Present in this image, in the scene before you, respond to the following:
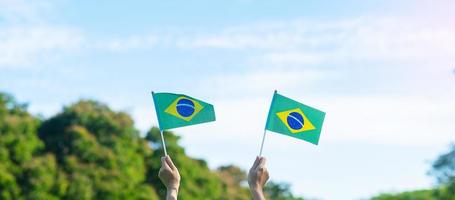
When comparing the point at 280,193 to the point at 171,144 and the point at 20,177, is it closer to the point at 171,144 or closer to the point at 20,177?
the point at 171,144

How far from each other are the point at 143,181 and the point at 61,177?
421 centimetres

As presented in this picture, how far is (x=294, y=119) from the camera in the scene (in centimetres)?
798

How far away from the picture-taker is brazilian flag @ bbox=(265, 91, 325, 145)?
7809mm

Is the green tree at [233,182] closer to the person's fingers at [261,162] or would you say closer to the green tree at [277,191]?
the green tree at [277,191]

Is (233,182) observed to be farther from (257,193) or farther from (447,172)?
(257,193)

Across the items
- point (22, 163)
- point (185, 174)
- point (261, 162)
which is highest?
point (185, 174)

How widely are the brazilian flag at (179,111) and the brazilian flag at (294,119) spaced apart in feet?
1.57

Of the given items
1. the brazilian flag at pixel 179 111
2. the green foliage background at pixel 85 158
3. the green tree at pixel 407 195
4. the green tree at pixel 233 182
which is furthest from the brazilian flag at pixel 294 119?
the green tree at pixel 407 195

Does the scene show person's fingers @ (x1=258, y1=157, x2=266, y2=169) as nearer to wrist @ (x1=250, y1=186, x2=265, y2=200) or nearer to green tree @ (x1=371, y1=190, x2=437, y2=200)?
wrist @ (x1=250, y1=186, x2=265, y2=200)

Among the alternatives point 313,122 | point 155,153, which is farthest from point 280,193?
point 313,122

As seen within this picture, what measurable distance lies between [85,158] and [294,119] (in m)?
31.2

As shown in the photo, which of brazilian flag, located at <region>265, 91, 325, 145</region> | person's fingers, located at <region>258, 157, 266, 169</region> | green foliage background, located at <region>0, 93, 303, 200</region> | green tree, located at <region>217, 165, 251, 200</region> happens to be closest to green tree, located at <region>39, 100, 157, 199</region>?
green foliage background, located at <region>0, 93, 303, 200</region>

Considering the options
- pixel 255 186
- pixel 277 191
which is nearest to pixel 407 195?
pixel 277 191

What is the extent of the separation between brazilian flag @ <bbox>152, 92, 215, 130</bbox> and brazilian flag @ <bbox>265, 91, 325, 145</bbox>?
1.57 feet
